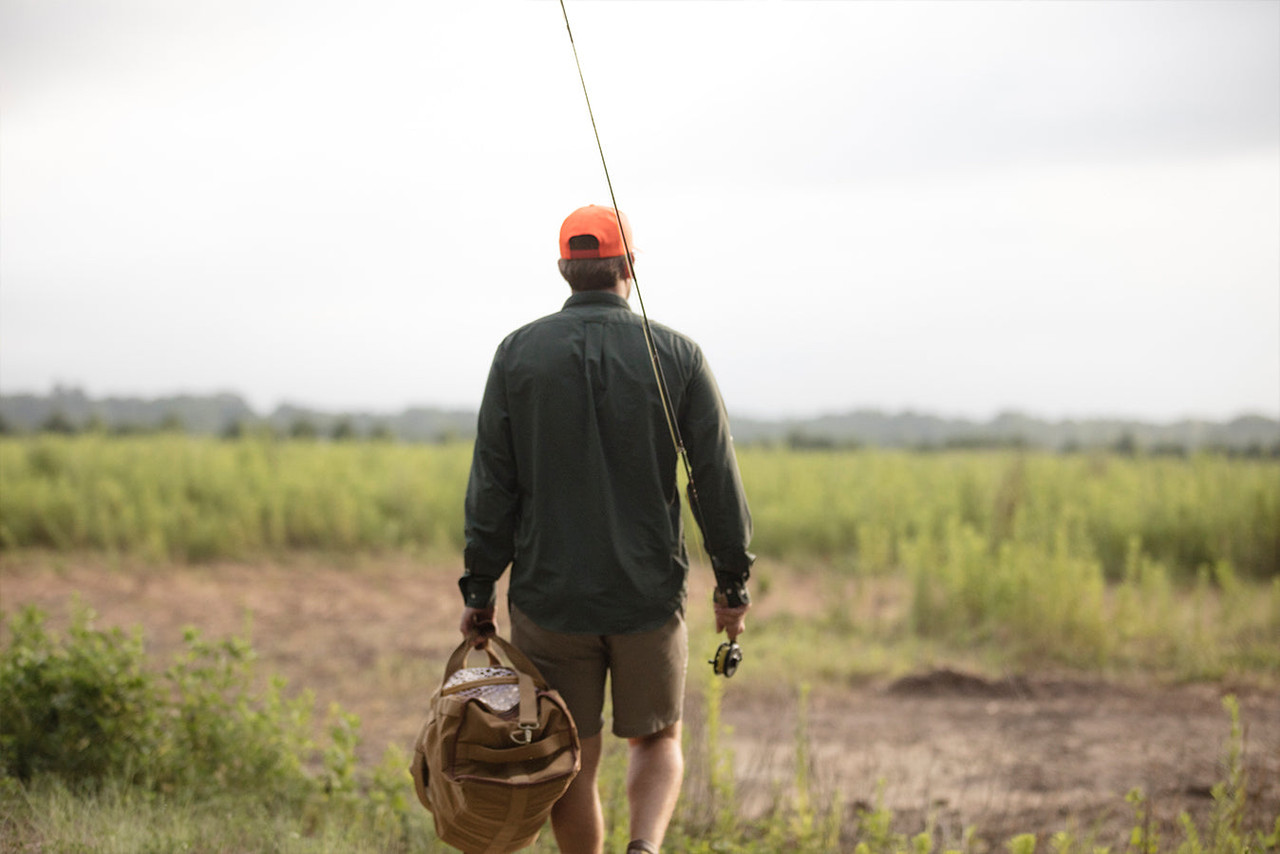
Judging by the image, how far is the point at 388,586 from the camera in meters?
9.11

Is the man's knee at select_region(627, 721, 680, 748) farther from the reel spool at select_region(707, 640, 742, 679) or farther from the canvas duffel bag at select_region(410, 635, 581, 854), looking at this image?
the canvas duffel bag at select_region(410, 635, 581, 854)

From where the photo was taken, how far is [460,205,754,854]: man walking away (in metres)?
2.78

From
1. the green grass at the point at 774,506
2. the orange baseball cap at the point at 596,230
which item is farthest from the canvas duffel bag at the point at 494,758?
the green grass at the point at 774,506

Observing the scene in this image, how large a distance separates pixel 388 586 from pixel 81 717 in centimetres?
539

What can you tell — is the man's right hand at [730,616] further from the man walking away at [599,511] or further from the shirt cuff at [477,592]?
the shirt cuff at [477,592]

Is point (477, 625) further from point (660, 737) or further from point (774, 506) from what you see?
point (774, 506)

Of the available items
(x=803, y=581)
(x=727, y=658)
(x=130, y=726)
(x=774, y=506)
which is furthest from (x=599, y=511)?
(x=774, y=506)

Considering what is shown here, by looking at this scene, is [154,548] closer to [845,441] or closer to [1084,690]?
[1084,690]

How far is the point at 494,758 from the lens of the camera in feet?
8.29

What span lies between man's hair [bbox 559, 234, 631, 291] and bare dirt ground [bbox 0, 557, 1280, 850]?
1.95m

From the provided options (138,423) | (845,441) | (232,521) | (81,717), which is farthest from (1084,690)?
(138,423)

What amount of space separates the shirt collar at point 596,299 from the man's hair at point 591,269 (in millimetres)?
40

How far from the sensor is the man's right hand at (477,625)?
9.45ft

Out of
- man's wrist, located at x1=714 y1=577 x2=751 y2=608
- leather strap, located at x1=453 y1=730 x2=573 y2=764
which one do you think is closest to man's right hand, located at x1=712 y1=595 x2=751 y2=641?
man's wrist, located at x1=714 y1=577 x2=751 y2=608
